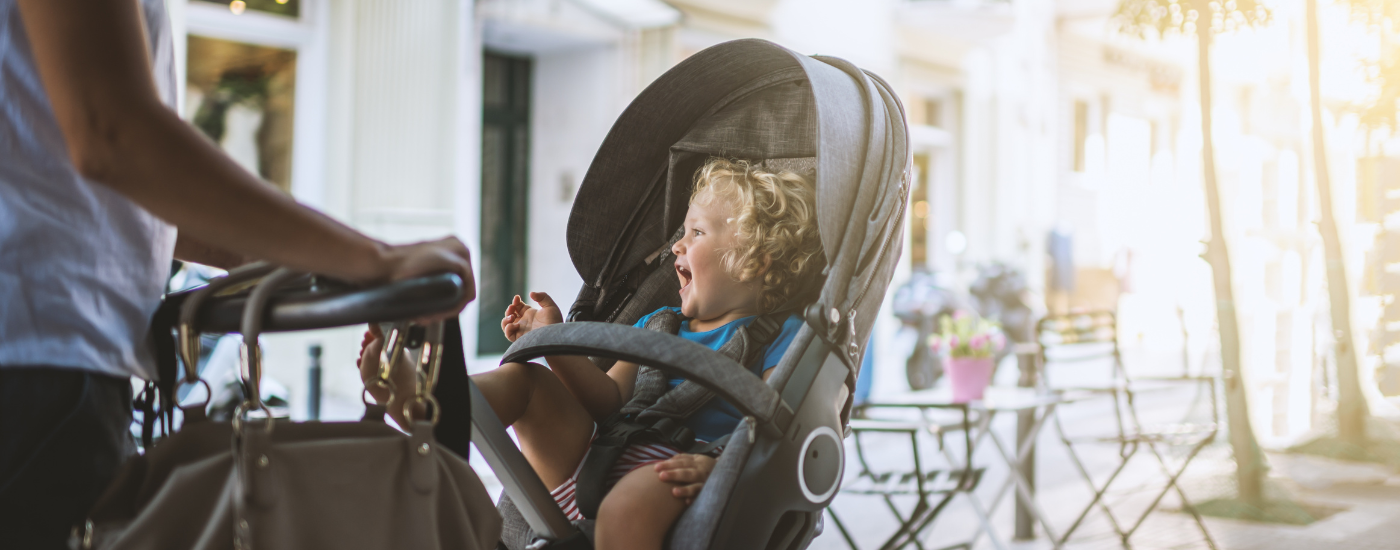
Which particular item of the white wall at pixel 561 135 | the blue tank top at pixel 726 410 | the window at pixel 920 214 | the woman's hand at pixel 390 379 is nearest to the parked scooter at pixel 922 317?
the white wall at pixel 561 135

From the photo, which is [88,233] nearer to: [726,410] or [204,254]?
[204,254]

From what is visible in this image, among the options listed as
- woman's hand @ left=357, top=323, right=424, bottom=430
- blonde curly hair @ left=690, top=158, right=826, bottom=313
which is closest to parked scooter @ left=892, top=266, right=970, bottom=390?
blonde curly hair @ left=690, top=158, right=826, bottom=313

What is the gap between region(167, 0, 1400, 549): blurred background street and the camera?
6309 millimetres

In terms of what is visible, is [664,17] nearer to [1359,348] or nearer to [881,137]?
[1359,348]

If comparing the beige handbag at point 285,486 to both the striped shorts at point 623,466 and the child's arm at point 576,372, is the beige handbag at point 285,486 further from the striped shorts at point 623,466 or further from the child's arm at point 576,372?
the child's arm at point 576,372

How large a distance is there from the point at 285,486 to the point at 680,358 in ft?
2.44

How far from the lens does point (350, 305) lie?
45.7 inches

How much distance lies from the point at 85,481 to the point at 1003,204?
1554cm

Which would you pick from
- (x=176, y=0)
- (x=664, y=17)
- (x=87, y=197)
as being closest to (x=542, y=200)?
(x=664, y=17)

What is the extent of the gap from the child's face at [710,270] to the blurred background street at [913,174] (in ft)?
7.27

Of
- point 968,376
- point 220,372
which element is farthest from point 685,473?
point 220,372

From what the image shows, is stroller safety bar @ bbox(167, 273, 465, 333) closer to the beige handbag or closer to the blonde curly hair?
the beige handbag

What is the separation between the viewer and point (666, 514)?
1.92 m

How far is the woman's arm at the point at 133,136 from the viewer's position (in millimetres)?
1046
